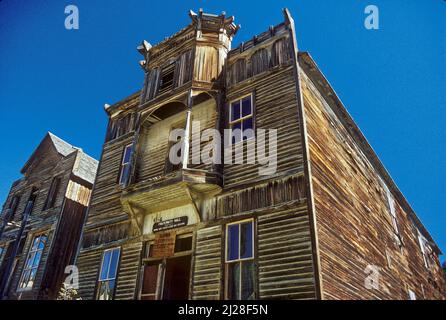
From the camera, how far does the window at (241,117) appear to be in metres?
12.4

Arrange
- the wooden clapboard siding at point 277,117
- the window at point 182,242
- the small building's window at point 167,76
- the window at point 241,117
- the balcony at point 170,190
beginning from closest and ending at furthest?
the wooden clapboard siding at point 277,117, the balcony at point 170,190, the window at point 182,242, the window at point 241,117, the small building's window at point 167,76

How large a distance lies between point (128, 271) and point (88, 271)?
2530mm

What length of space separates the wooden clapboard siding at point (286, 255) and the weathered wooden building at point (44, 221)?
1347 cm

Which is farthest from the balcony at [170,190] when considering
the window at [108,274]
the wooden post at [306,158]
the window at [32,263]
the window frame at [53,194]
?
the window frame at [53,194]

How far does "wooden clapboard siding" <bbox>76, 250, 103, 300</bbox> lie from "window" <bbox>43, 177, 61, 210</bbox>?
25.3 feet

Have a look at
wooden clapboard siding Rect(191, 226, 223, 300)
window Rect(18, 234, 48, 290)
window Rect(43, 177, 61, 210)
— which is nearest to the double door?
wooden clapboard siding Rect(191, 226, 223, 300)

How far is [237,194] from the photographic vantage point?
11188 mm

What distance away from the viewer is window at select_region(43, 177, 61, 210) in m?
20.8

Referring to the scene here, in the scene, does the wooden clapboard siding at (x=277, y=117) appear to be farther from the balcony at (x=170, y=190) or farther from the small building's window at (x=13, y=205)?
the small building's window at (x=13, y=205)

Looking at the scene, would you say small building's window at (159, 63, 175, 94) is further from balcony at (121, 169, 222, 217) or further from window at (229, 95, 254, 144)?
balcony at (121, 169, 222, 217)

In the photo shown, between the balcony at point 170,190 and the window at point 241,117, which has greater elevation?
the window at point 241,117

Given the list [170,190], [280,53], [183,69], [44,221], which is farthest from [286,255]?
[44,221]
